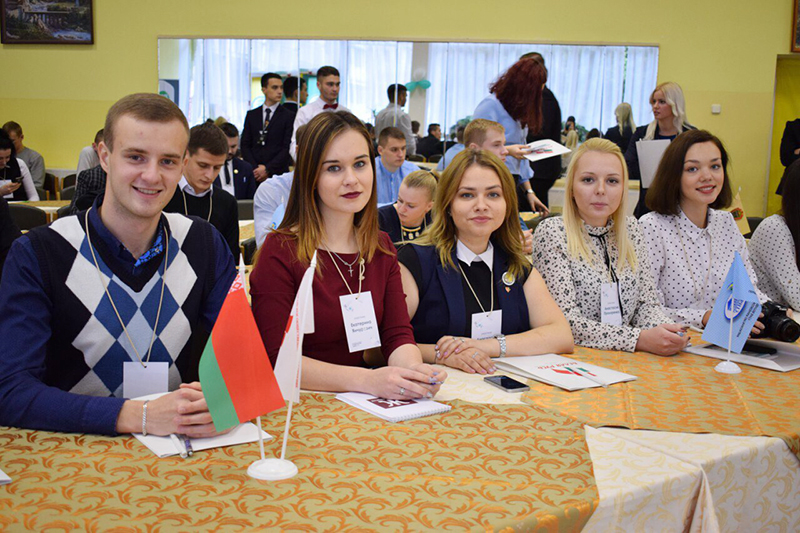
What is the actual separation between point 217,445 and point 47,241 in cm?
64

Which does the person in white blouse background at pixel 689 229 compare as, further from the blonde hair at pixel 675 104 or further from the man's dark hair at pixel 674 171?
the blonde hair at pixel 675 104

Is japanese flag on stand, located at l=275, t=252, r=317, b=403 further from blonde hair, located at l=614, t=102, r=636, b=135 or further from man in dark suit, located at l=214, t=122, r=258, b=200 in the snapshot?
blonde hair, located at l=614, t=102, r=636, b=135

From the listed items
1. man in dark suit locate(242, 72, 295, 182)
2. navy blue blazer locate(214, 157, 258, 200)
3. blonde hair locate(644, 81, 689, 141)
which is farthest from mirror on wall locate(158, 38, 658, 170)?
blonde hair locate(644, 81, 689, 141)

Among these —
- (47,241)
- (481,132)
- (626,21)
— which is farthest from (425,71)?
(47,241)

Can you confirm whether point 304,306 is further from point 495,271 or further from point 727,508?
point 495,271

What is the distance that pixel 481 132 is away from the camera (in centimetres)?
420

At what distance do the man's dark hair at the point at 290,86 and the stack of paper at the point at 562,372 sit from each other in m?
7.06

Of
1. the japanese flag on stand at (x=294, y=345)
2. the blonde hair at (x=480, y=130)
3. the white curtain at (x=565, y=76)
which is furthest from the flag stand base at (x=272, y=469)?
the white curtain at (x=565, y=76)

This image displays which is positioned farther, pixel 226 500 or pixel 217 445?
pixel 217 445

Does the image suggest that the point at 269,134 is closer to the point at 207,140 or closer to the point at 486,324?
the point at 207,140

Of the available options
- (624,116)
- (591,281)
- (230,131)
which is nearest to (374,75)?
(230,131)

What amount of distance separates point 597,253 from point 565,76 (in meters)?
6.36

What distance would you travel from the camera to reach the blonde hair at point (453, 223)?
7.72 feet

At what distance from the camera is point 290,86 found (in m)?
8.57
